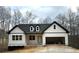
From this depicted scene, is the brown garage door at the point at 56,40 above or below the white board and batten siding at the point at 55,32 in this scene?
below

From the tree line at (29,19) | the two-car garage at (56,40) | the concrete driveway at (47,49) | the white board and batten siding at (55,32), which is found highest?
→ the tree line at (29,19)

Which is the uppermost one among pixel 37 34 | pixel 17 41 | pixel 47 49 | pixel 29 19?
pixel 29 19

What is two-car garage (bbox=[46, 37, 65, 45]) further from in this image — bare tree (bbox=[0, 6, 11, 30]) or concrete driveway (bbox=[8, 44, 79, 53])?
bare tree (bbox=[0, 6, 11, 30])

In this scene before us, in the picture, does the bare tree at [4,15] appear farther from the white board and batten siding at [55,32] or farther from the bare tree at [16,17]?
the white board and batten siding at [55,32]

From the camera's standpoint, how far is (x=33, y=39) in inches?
116

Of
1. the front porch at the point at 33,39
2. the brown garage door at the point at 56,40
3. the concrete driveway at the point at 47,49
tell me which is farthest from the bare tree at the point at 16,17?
the brown garage door at the point at 56,40

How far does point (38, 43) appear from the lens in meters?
2.97

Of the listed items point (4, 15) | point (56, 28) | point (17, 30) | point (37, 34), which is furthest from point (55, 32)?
point (4, 15)

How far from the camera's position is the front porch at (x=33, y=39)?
2953 millimetres

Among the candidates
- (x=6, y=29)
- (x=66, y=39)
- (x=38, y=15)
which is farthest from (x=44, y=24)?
(x=6, y=29)

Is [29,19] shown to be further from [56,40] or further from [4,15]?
[56,40]

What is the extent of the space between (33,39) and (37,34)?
10 cm

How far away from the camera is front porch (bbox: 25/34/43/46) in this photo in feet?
9.69
